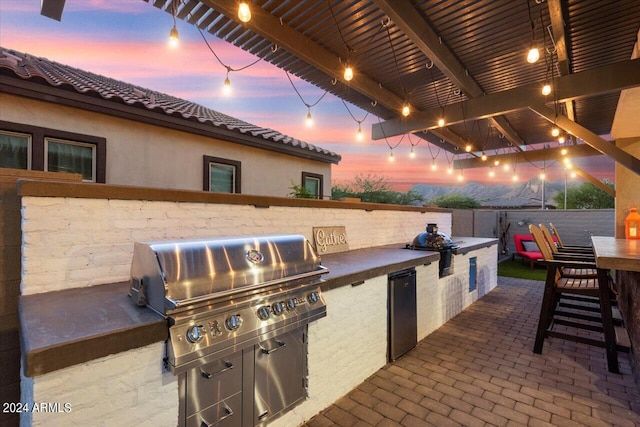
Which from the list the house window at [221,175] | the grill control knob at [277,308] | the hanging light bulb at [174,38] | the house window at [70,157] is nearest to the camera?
the grill control knob at [277,308]

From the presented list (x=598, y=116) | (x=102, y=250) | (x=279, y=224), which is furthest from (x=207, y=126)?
(x=598, y=116)

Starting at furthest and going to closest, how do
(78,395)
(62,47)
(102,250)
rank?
(62,47)
(102,250)
(78,395)

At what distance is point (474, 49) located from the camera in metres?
4.38

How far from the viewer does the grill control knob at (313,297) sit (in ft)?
6.40

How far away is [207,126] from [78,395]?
4.91 m

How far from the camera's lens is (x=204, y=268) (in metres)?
1.50

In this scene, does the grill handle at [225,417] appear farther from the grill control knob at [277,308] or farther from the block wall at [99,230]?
the block wall at [99,230]

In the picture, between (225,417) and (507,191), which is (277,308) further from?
(507,191)

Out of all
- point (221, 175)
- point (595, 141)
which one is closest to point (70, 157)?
point (221, 175)

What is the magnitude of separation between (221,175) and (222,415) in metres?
4.81

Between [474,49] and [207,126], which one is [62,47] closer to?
[207,126]

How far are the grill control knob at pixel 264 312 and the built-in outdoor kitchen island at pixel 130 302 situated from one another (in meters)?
0.46

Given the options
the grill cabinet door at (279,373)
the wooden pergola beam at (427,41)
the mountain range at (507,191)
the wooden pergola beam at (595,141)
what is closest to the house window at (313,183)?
the wooden pergola beam at (427,41)

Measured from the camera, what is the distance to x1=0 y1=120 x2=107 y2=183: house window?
139 inches
